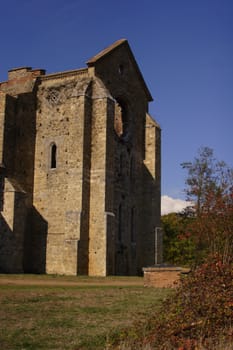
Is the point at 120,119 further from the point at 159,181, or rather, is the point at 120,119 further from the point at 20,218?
the point at 20,218

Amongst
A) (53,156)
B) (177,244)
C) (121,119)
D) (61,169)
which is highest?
(121,119)

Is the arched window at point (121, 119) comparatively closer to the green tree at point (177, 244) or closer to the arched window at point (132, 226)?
the arched window at point (132, 226)

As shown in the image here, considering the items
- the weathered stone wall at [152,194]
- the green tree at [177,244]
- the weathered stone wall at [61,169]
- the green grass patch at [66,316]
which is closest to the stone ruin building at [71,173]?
the weathered stone wall at [61,169]

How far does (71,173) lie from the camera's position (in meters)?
28.9

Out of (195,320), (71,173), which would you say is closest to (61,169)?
(71,173)

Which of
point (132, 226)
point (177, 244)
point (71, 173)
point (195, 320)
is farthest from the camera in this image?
point (177, 244)

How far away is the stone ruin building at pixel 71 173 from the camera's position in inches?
1093

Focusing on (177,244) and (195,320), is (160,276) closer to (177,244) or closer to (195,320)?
(195,320)

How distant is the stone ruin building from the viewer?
2777cm

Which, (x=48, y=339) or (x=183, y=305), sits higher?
(x=183, y=305)

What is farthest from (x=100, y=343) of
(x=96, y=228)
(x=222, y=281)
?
(x=96, y=228)

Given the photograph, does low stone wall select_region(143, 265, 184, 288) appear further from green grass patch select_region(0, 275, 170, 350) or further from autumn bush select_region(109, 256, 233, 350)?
autumn bush select_region(109, 256, 233, 350)

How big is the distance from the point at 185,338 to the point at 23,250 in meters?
22.2

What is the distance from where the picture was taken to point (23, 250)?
95.9 ft
